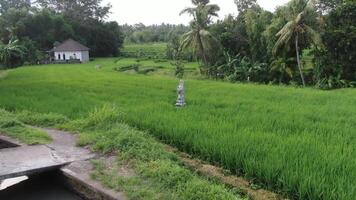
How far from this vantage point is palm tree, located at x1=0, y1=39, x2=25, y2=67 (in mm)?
32219

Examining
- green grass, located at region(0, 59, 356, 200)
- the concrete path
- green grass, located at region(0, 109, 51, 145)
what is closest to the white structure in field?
green grass, located at region(0, 59, 356, 200)

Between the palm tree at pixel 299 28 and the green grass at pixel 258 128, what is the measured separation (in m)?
7.85

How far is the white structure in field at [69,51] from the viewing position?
40.1 meters

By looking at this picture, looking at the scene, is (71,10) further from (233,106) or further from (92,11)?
(233,106)

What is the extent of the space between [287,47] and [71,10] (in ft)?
131

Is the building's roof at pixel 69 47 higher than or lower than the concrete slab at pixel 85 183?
higher

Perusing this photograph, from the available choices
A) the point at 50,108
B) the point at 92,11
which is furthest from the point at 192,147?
the point at 92,11

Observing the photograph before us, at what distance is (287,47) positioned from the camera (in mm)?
20031

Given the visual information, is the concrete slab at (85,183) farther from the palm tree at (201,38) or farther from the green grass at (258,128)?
the palm tree at (201,38)

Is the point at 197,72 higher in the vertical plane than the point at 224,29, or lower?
lower

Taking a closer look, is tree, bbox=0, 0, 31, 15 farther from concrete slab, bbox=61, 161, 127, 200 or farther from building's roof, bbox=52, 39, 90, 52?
concrete slab, bbox=61, 161, 127, 200

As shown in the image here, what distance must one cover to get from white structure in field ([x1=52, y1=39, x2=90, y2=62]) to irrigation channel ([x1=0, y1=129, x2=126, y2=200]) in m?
35.6

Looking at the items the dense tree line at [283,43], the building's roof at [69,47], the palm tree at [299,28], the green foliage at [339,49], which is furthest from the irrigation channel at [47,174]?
the building's roof at [69,47]

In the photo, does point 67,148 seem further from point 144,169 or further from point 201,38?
point 201,38
